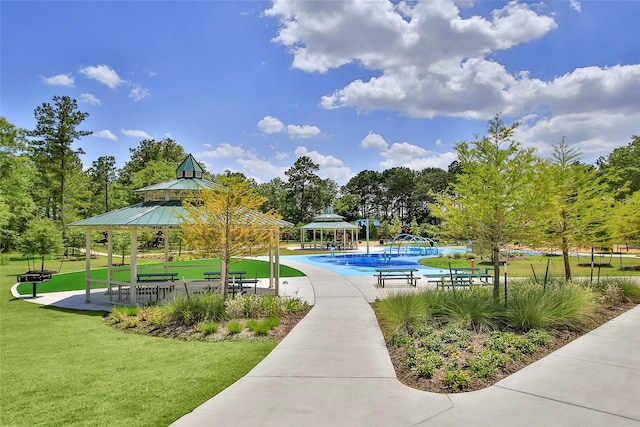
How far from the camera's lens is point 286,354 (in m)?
7.16

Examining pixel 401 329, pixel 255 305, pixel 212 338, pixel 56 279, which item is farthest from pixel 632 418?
pixel 56 279

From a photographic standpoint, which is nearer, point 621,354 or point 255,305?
point 621,354

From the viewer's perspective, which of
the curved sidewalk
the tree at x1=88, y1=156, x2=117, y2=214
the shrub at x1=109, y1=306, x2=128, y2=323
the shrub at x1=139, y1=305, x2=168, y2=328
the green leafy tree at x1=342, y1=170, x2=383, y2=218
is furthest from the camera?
the green leafy tree at x1=342, y1=170, x2=383, y2=218

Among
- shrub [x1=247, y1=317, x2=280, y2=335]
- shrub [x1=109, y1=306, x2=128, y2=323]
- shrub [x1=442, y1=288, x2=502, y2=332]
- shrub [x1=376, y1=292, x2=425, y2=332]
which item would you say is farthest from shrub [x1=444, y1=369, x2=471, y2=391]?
shrub [x1=109, y1=306, x2=128, y2=323]

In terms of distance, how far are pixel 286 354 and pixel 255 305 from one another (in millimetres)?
3403

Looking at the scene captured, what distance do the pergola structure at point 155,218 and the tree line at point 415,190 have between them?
74.3 inches

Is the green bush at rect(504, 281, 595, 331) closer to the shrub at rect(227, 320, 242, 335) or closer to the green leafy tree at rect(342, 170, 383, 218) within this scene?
the shrub at rect(227, 320, 242, 335)

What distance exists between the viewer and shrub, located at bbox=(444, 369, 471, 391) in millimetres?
5520

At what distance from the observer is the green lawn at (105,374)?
494cm

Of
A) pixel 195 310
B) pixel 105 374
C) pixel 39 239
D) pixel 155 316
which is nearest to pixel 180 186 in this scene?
pixel 155 316

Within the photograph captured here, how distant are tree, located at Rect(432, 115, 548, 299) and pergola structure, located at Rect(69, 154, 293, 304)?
5.63 metres

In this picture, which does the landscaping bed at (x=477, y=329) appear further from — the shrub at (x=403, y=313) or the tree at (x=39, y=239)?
the tree at (x=39, y=239)

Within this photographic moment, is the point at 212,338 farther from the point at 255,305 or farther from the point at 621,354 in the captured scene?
the point at 621,354

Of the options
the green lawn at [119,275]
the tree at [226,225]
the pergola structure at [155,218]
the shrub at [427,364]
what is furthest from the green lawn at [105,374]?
the green lawn at [119,275]
